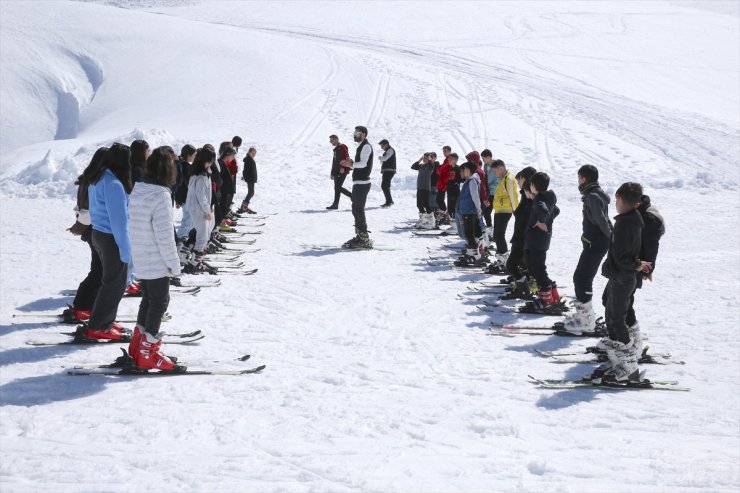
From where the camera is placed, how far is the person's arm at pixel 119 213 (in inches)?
258

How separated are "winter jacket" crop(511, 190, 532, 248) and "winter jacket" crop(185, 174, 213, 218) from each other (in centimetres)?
453

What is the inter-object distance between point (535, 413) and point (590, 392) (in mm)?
868

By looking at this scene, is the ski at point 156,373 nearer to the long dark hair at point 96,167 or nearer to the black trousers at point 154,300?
the black trousers at point 154,300

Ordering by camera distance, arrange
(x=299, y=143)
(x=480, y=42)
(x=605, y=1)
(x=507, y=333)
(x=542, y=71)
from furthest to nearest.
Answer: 1. (x=605, y=1)
2. (x=480, y=42)
3. (x=542, y=71)
4. (x=299, y=143)
5. (x=507, y=333)

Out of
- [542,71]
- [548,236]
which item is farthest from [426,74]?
[548,236]

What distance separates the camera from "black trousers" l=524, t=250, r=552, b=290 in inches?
355

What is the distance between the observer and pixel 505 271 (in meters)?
11.7

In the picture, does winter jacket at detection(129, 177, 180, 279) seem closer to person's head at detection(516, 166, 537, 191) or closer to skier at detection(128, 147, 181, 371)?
skier at detection(128, 147, 181, 371)

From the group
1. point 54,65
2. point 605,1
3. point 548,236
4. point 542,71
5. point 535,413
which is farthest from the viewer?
point 605,1

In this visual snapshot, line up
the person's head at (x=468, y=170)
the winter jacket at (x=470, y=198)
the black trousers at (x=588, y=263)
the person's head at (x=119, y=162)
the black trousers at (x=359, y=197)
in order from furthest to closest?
the black trousers at (x=359, y=197) < the person's head at (x=468, y=170) < the winter jacket at (x=470, y=198) < the black trousers at (x=588, y=263) < the person's head at (x=119, y=162)

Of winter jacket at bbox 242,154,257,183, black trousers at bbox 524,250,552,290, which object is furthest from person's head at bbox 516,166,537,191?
winter jacket at bbox 242,154,257,183

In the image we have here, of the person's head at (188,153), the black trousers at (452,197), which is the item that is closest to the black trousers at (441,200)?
the black trousers at (452,197)

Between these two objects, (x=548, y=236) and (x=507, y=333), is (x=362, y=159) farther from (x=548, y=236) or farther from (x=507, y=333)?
(x=507, y=333)

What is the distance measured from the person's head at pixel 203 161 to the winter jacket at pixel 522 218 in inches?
179
